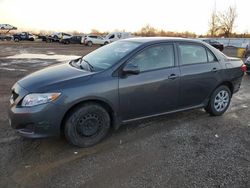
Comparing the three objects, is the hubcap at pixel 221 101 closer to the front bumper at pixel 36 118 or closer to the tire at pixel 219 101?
the tire at pixel 219 101

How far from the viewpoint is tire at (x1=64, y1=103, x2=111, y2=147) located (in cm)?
343

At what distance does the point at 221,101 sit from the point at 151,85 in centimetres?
199

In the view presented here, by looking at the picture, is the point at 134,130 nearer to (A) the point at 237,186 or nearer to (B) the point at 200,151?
(B) the point at 200,151

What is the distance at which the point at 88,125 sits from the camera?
3.60 metres

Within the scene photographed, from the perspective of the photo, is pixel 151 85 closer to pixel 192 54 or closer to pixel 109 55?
pixel 109 55

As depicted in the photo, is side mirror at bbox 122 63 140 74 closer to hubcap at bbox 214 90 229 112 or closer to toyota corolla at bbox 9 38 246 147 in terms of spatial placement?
toyota corolla at bbox 9 38 246 147

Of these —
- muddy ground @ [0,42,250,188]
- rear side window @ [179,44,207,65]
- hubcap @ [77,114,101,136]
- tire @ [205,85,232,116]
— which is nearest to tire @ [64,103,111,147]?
hubcap @ [77,114,101,136]

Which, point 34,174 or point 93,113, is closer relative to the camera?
point 34,174

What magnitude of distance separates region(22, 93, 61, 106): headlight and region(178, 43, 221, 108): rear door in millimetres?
2232

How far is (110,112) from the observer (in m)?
3.76

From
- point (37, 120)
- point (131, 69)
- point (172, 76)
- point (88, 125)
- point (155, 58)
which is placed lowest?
point (88, 125)

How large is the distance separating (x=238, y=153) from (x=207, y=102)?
1435 mm

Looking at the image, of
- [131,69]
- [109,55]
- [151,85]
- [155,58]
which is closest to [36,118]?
[131,69]

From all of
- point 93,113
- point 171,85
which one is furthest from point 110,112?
point 171,85
